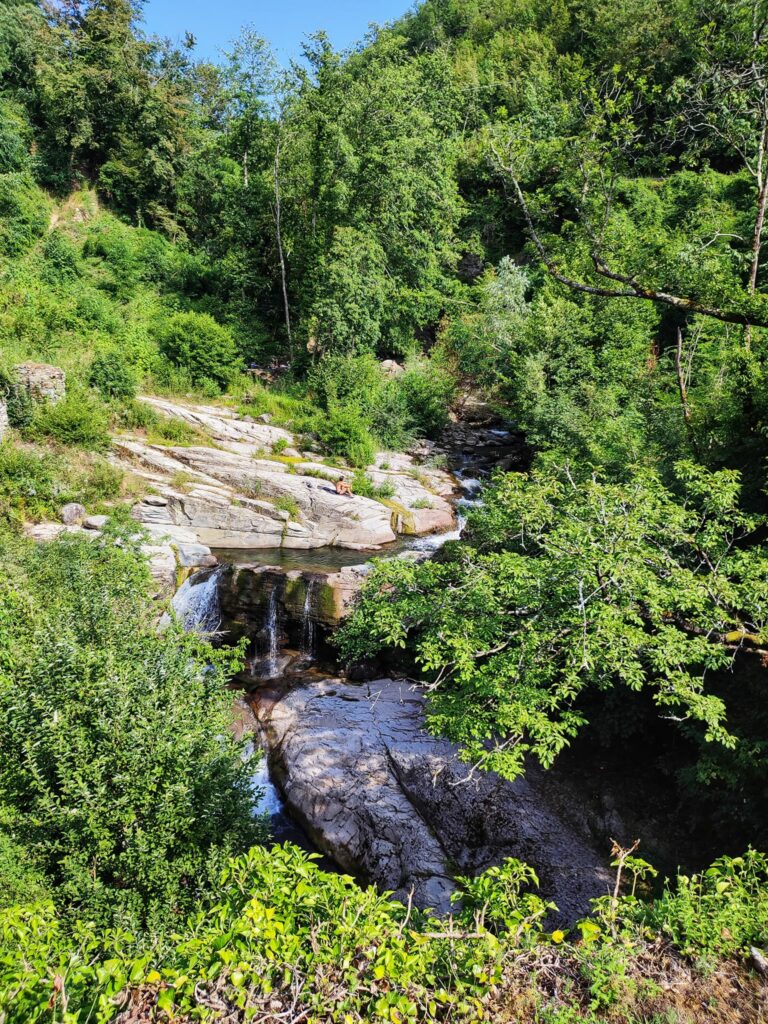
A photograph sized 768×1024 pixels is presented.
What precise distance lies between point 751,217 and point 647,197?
976 cm

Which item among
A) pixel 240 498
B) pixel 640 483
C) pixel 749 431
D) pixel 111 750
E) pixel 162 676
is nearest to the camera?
pixel 111 750

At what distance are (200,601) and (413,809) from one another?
6903 millimetres

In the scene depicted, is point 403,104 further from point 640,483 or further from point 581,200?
point 640,483

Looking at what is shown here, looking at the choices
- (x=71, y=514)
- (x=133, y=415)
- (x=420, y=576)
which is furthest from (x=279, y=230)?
(x=420, y=576)

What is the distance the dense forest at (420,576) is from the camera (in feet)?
10.1

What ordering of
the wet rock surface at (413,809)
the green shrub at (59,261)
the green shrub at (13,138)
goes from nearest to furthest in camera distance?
the wet rock surface at (413,809) < the green shrub at (59,261) < the green shrub at (13,138)

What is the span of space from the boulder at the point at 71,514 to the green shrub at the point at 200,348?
8917 mm

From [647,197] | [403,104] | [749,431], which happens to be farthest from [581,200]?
[647,197]

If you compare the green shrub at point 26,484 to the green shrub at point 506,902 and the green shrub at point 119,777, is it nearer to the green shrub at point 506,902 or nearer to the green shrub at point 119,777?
the green shrub at point 119,777

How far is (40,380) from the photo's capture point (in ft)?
49.5

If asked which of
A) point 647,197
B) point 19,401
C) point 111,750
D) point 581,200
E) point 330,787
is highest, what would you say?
point 647,197

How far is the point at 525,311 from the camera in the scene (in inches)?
849

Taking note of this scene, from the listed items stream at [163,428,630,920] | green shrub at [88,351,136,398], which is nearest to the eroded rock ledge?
green shrub at [88,351,136,398]

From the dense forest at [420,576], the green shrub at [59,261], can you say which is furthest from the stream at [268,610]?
the green shrub at [59,261]
